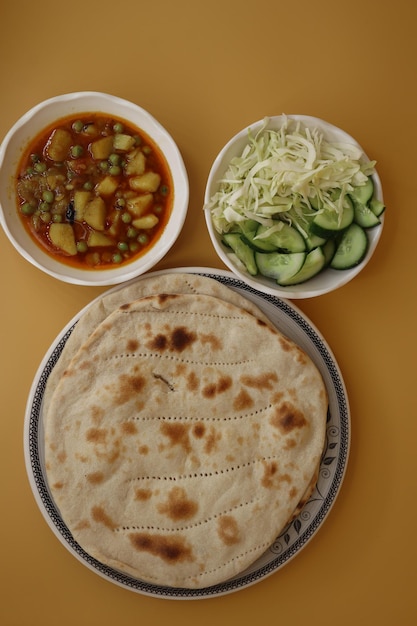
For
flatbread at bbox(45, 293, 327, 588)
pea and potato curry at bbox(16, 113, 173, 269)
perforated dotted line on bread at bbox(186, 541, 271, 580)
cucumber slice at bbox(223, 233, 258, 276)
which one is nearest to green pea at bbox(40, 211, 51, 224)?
pea and potato curry at bbox(16, 113, 173, 269)

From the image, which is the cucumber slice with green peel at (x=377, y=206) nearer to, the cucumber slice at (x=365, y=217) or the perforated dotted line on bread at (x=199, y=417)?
the cucumber slice at (x=365, y=217)

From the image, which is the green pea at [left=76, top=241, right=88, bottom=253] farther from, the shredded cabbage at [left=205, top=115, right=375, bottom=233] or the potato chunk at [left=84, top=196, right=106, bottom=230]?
the shredded cabbage at [left=205, top=115, right=375, bottom=233]

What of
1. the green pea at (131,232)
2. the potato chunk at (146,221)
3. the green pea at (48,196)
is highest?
the green pea at (48,196)

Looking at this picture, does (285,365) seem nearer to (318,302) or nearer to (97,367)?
(318,302)

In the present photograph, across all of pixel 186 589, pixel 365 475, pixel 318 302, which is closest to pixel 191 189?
pixel 318 302

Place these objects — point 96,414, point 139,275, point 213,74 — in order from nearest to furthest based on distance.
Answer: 1. point 96,414
2. point 139,275
3. point 213,74

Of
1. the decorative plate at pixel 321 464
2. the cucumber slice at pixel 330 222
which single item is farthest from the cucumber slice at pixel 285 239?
the decorative plate at pixel 321 464
